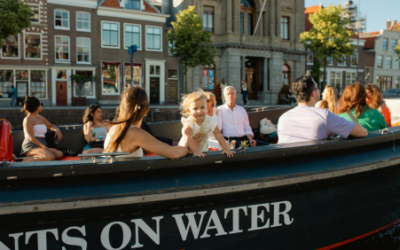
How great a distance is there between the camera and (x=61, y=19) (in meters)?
22.0

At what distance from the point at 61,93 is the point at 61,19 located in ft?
14.5

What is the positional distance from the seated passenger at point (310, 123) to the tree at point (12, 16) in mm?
→ 17758

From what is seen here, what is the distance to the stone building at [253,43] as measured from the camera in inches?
1053

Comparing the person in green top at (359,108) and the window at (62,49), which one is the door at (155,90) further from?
the person in green top at (359,108)

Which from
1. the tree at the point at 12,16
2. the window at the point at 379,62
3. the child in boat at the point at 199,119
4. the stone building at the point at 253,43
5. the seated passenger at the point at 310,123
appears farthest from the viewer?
the window at the point at 379,62

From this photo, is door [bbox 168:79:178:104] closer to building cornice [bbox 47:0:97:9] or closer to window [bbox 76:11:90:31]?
window [bbox 76:11:90:31]

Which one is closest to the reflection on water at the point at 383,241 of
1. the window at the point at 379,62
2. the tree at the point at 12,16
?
the tree at the point at 12,16

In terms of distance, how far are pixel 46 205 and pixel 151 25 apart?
23699 millimetres

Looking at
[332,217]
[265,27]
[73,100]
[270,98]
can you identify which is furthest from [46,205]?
[265,27]

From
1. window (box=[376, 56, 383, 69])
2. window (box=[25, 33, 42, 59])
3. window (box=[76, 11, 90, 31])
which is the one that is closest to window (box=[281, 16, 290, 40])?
window (box=[376, 56, 383, 69])

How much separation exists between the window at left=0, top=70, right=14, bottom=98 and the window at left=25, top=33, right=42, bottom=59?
1422 millimetres

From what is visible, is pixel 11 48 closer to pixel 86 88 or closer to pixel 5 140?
pixel 86 88

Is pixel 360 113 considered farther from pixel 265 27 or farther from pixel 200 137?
pixel 265 27

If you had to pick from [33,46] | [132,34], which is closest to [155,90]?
[132,34]
